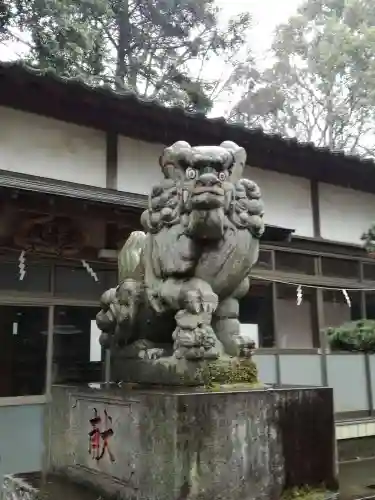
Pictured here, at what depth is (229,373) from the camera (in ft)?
11.3

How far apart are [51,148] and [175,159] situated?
486cm

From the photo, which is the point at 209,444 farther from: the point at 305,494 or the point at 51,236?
the point at 51,236

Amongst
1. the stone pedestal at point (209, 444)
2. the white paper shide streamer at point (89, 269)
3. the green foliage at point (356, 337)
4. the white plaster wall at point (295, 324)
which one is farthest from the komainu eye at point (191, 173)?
the white plaster wall at point (295, 324)

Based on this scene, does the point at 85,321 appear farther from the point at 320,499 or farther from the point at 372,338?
the point at 320,499

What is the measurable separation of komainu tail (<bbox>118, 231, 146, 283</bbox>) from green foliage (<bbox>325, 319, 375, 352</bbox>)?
3.35 m

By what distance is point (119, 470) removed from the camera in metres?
3.43

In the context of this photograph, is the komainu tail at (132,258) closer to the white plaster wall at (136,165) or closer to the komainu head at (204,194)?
the komainu head at (204,194)

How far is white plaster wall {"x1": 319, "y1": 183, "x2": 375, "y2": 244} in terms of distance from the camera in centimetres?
1100

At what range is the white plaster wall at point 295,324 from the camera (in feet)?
33.5

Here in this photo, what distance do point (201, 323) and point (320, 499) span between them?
1312 millimetres

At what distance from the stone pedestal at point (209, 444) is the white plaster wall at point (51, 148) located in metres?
4.87

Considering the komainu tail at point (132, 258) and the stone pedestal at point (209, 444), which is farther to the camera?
the komainu tail at point (132, 258)

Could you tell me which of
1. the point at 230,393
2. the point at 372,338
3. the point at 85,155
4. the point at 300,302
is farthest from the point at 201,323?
the point at 300,302

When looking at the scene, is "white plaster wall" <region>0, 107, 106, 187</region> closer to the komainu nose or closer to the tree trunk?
the komainu nose
